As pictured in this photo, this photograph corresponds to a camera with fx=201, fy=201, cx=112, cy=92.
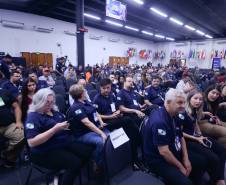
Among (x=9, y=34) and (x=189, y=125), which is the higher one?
(x=9, y=34)

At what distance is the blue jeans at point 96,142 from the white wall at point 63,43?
8.09 metres

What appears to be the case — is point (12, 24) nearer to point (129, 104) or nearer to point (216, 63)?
point (129, 104)

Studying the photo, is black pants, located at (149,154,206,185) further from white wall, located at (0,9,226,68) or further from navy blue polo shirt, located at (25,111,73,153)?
white wall, located at (0,9,226,68)

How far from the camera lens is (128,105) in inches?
137

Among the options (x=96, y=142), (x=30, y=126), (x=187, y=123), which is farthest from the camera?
(x=187, y=123)

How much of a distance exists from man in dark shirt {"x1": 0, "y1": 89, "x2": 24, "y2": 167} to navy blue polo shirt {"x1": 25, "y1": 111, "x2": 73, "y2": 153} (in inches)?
28.3

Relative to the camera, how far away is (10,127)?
2.51 metres

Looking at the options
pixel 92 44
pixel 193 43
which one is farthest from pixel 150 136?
pixel 193 43

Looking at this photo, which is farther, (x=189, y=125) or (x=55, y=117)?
(x=189, y=125)

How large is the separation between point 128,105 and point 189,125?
129cm

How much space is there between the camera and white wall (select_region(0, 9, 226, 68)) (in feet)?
29.6

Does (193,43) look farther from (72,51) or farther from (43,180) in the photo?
(43,180)

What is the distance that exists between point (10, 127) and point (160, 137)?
73.4 inches

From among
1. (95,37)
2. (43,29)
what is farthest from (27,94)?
(95,37)
